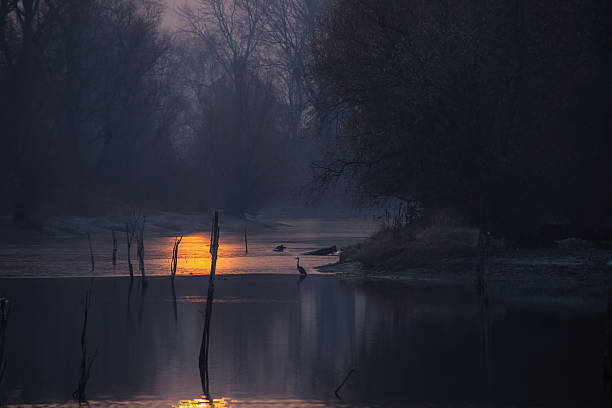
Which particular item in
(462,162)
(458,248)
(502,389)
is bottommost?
(502,389)

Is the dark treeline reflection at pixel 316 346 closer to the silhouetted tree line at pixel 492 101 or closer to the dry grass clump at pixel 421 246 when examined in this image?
the dry grass clump at pixel 421 246

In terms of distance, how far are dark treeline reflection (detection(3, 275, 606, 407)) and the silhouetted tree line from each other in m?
4.48

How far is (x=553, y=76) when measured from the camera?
30891 mm

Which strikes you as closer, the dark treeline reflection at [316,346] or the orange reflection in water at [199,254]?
the dark treeline reflection at [316,346]

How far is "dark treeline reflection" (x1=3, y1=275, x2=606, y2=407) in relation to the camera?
15773 millimetres

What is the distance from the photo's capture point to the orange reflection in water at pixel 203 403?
572 inches

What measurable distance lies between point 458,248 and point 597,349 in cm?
1229

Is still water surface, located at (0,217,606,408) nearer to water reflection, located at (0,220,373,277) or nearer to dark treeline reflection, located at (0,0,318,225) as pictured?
water reflection, located at (0,220,373,277)

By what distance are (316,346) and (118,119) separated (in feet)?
171

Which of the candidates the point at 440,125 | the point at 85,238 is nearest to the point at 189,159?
the point at 85,238

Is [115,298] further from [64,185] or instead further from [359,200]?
[64,185]

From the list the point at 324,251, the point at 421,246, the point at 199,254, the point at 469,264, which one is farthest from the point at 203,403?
the point at 199,254

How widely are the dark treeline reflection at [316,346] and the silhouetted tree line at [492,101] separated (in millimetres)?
4480

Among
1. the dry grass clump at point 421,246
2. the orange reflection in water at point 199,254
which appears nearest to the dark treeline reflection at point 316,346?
the dry grass clump at point 421,246
